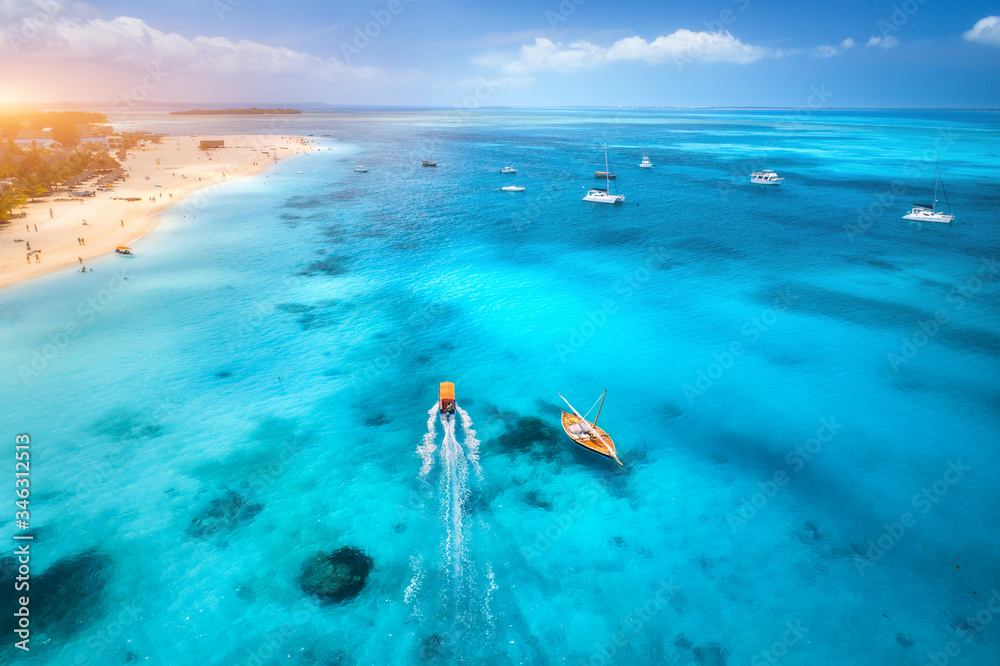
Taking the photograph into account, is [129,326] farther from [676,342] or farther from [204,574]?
[676,342]

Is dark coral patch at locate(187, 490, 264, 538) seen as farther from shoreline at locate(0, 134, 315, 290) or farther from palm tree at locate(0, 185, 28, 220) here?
palm tree at locate(0, 185, 28, 220)

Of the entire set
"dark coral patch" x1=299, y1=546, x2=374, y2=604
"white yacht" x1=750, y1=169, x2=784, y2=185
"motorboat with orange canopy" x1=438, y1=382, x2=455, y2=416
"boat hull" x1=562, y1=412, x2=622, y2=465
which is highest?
"white yacht" x1=750, y1=169, x2=784, y2=185

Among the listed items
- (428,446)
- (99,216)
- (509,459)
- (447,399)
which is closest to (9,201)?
(99,216)

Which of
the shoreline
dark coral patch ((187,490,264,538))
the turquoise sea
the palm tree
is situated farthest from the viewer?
the palm tree

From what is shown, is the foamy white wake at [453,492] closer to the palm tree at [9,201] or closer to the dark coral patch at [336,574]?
the dark coral patch at [336,574]

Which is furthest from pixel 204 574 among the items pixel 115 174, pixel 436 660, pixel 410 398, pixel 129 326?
pixel 115 174

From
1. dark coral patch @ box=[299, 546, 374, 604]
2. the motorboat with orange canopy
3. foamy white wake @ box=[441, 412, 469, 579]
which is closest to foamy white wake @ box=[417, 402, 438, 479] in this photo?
foamy white wake @ box=[441, 412, 469, 579]

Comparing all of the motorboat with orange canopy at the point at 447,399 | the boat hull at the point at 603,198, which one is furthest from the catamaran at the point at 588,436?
the boat hull at the point at 603,198
